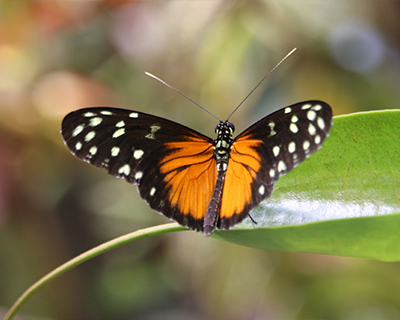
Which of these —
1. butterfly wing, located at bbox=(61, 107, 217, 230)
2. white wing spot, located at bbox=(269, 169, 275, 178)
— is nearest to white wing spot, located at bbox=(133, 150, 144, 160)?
butterfly wing, located at bbox=(61, 107, 217, 230)

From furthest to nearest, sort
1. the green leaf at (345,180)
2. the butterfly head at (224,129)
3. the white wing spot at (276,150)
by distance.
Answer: the butterfly head at (224,129), the white wing spot at (276,150), the green leaf at (345,180)

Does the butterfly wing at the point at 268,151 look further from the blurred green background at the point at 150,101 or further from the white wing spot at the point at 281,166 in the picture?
the blurred green background at the point at 150,101

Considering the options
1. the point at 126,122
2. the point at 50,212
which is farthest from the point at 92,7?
the point at 126,122

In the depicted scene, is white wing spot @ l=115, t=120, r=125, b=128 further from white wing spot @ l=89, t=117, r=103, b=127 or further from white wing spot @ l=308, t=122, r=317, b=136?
white wing spot @ l=308, t=122, r=317, b=136

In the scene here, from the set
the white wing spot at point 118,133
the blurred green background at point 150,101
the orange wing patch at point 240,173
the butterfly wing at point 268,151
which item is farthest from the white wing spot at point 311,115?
the blurred green background at point 150,101

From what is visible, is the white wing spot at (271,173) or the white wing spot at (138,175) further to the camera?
the white wing spot at (138,175)

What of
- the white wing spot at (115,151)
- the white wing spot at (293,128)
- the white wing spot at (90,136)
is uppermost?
the white wing spot at (293,128)

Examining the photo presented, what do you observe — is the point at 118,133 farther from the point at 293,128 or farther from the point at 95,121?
the point at 293,128

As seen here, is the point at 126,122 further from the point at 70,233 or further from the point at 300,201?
the point at 70,233
